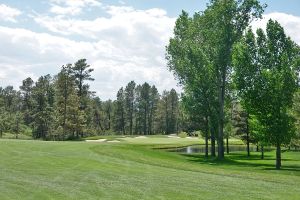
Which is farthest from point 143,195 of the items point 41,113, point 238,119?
point 41,113

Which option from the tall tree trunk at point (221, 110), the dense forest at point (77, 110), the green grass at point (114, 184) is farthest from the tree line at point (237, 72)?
the dense forest at point (77, 110)

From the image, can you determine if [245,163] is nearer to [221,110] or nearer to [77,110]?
[221,110]

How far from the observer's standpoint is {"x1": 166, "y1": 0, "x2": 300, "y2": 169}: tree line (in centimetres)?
3428

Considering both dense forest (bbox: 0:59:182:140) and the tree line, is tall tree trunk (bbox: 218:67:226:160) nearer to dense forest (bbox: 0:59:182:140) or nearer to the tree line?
the tree line

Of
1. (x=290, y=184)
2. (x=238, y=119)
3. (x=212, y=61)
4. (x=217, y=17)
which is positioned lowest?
(x=290, y=184)

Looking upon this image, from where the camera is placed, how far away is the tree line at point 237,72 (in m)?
34.3

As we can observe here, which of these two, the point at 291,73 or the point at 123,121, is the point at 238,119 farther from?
the point at 123,121

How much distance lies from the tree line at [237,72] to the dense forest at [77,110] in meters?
37.4

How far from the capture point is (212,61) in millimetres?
45406

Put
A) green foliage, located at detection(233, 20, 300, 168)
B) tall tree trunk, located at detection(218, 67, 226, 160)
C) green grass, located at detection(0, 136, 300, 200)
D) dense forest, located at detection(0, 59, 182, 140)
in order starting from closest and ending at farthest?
green grass, located at detection(0, 136, 300, 200) → green foliage, located at detection(233, 20, 300, 168) → tall tree trunk, located at detection(218, 67, 226, 160) → dense forest, located at detection(0, 59, 182, 140)

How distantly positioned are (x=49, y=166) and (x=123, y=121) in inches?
4762

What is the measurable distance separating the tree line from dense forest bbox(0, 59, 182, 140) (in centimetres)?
3743

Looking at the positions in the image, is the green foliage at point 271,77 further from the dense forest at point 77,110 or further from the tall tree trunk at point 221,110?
the dense forest at point 77,110

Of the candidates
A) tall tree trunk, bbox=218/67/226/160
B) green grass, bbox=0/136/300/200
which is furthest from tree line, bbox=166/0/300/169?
green grass, bbox=0/136/300/200
